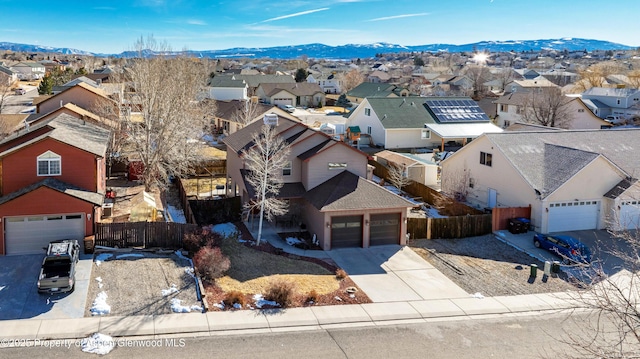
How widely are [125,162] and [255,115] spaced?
17339 mm

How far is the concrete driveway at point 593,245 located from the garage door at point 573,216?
0.46 metres

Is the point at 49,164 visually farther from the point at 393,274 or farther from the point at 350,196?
the point at 393,274

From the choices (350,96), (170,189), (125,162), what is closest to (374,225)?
(170,189)

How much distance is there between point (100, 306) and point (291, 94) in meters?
85.6

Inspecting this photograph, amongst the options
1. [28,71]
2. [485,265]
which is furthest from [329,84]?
[485,265]

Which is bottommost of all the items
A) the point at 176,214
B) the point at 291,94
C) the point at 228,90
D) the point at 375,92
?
the point at 176,214

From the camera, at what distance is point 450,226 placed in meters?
31.1

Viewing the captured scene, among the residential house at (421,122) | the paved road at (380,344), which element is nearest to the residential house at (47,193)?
the paved road at (380,344)

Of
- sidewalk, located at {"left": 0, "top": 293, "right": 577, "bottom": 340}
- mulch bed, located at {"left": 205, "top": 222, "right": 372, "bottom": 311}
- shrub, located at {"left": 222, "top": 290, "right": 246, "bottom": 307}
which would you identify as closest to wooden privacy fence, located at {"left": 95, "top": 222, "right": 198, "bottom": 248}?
mulch bed, located at {"left": 205, "top": 222, "right": 372, "bottom": 311}

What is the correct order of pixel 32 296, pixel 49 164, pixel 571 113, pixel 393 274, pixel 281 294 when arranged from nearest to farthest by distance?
pixel 32 296 < pixel 281 294 < pixel 393 274 < pixel 49 164 < pixel 571 113

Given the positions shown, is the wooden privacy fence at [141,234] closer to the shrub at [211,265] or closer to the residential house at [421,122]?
the shrub at [211,265]

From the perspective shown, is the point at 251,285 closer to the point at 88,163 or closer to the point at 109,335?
the point at 109,335

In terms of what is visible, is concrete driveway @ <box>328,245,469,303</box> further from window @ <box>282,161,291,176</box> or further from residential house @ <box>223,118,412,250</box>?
window @ <box>282,161,291,176</box>

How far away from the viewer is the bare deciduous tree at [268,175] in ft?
94.3
